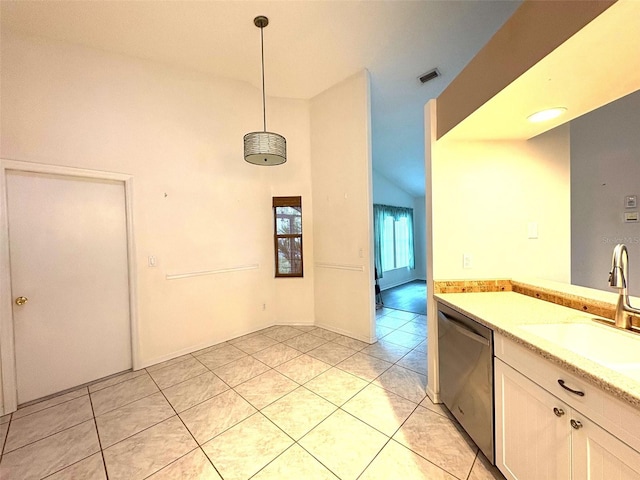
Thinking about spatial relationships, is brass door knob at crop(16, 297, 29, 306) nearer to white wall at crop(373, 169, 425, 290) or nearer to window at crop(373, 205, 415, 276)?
window at crop(373, 205, 415, 276)

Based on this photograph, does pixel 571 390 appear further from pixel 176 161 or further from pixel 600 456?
pixel 176 161

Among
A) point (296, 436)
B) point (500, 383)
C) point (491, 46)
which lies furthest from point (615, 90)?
point (296, 436)

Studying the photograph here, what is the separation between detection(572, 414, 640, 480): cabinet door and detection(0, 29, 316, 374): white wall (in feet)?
9.96

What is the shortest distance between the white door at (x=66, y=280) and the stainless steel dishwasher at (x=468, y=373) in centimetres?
306

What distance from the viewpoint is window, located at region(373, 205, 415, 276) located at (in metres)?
5.65

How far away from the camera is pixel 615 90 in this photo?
1.25 m

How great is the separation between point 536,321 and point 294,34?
122 inches

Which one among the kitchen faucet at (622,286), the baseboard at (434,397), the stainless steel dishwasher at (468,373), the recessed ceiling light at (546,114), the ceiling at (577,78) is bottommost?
the baseboard at (434,397)

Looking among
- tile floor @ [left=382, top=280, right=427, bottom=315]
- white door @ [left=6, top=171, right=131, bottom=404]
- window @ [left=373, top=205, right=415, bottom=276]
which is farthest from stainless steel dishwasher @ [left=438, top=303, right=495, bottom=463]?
window @ [left=373, top=205, right=415, bottom=276]

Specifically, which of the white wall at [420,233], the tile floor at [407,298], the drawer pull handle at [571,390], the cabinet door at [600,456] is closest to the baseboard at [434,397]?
the cabinet door at [600,456]

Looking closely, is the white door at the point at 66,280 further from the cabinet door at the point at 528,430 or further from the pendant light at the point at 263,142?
the cabinet door at the point at 528,430

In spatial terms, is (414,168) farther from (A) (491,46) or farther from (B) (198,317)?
(B) (198,317)

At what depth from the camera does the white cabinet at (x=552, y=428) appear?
29.5 inches

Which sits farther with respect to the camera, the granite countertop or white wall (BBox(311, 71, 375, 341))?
white wall (BBox(311, 71, 375, 341))
